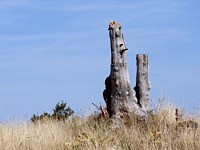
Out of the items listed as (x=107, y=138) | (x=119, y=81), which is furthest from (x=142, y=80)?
(x=107, y=138)

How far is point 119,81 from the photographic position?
44.5 feet

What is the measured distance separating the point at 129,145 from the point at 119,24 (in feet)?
17.2

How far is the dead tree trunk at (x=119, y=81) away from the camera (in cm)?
1357

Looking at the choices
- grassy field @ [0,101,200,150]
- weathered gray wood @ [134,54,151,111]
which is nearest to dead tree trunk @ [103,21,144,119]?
grassy field @ [0,101,200,150]

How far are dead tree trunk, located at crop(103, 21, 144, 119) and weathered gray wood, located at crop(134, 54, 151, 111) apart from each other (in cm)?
96

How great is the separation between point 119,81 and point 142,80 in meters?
1.49

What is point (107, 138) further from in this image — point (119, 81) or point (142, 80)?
point (142, 80)

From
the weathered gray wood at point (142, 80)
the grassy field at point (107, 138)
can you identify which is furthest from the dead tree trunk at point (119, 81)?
the weathered gray wood at point (142, 80)

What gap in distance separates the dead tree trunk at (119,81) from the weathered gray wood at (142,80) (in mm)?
956

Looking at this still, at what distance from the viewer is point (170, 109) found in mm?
15188

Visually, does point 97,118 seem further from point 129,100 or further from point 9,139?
point 9,139

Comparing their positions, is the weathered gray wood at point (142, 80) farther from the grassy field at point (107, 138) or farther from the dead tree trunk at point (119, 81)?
the grassy field at point (107, 138)

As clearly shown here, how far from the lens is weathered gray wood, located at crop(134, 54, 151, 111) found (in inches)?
A: 581

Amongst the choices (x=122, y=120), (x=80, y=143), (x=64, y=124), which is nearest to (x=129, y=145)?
(x=80, y=143)
